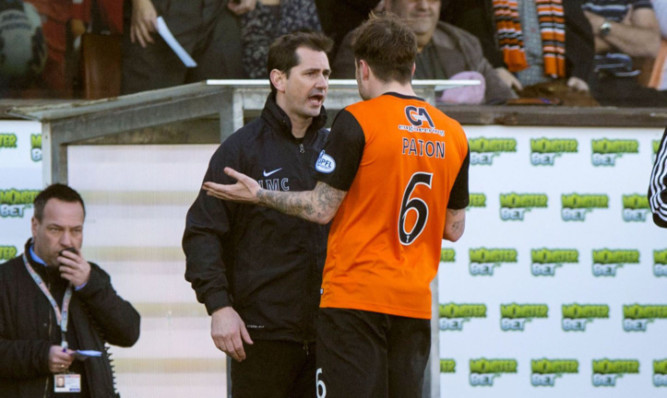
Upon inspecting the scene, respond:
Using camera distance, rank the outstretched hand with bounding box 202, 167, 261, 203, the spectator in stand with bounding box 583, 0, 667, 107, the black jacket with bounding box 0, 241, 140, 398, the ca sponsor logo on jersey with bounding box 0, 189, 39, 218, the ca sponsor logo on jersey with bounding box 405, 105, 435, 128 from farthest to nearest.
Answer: the spectator in stand with bounding box 583, 0, 667, 107 → the ca sponsor logo on jersey with bounding box 0, 189, 39, 218 → the black jacket with bounding box 0, 241, 140, 398 → the outstretched hand with bounding box 202, 167, 261, 203 → the ca sponsor logo on jersey with bounding box 405, 105, 435, 128

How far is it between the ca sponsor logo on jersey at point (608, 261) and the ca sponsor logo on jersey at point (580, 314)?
0.74 ft

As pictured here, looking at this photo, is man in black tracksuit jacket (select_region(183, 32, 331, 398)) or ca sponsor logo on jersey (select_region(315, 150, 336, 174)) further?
man in black tracksuit jacket (select_region(183, 32, 331, 398))

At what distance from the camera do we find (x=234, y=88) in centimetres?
497

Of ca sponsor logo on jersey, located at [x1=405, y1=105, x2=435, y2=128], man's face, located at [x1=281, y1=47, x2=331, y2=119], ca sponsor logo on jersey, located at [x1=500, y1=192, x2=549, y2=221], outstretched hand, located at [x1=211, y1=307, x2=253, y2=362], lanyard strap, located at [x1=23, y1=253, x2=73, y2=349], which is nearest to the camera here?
ca sponsor logo on jersey, located at [x1=405, y1=105, x2=435, y2=128]

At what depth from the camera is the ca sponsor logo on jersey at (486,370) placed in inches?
285

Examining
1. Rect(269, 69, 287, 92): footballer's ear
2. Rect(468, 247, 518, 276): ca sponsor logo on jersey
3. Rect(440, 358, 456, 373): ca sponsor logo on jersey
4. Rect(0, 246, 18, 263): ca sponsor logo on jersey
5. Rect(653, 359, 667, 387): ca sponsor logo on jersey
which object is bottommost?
Rect(653, 359, 667, 387): ca sponsor logo on jersey

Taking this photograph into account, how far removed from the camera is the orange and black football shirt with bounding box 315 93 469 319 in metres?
3.75

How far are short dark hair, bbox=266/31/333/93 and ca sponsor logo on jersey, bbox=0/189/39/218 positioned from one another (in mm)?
2889

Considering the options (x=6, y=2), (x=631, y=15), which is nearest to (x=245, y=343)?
(x=6, y=2)

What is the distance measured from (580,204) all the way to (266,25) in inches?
95.3

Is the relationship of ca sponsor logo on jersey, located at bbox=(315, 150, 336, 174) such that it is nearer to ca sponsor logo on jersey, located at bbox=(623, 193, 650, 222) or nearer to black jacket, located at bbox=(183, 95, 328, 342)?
black jacket, located at bbox=(183, 95, 328, 342)

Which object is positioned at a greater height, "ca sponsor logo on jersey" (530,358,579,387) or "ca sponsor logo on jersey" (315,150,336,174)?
"ca sponsor logo on jersey" (315,150,336,174)

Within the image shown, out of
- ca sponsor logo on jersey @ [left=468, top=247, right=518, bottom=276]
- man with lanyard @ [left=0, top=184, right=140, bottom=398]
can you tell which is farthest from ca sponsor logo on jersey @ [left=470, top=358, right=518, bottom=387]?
man with lanyard @ [left=0, top=184, right=140, bottom=398]

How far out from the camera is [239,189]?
3.99 m
